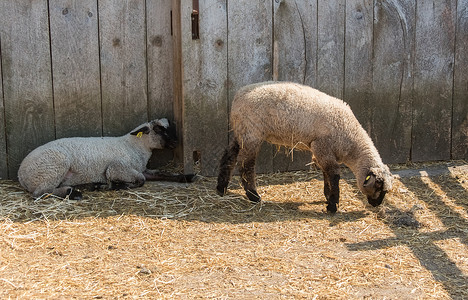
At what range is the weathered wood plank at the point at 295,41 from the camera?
7.10 metres

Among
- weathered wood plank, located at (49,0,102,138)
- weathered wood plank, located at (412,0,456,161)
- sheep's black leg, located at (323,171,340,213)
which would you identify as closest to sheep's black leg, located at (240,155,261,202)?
sheep's black leg, located at (323,171,340,213)

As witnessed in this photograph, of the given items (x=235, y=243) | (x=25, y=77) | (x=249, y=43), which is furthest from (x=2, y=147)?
(x=235, y=243)

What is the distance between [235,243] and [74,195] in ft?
7.05

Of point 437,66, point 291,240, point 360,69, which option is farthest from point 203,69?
point 437,66

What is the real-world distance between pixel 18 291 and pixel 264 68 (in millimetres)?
4148

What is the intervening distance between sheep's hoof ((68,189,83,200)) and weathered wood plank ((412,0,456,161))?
14.6 feet

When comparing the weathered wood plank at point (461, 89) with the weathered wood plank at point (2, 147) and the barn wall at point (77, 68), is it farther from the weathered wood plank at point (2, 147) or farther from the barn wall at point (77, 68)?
the weathered wood plank at point (2, 147)

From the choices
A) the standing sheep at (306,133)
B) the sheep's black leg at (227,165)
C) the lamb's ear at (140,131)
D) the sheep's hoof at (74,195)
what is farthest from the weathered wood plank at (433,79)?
the sheep's hoof at (74,195)

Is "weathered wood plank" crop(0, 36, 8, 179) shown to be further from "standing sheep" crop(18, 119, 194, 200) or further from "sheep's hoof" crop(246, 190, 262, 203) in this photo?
"sheep's hoof" crop(246, 190, 262, 203)

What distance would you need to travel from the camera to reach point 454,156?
26.0ft

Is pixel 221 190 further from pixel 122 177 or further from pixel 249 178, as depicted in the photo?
pixel 122 177

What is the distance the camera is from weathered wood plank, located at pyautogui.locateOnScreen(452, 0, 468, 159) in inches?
299

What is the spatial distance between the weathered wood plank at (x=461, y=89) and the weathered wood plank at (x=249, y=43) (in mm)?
2591

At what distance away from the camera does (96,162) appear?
685 centimetres
